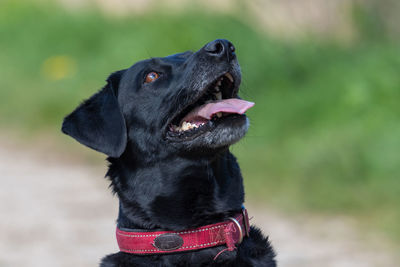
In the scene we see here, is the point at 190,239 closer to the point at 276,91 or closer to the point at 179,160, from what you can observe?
the point at 179,160

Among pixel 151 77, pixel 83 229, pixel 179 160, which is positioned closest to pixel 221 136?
pixel 179 160

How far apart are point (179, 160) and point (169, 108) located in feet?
0.86

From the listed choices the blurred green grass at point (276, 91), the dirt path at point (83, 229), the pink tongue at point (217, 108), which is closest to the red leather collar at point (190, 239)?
the pink tongue at point (217, 108)

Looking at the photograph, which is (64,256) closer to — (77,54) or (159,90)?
(159,90)

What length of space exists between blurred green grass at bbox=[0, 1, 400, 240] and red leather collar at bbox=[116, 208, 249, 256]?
1018 millimetres

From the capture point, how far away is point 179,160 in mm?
3248

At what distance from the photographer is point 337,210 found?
5512mm

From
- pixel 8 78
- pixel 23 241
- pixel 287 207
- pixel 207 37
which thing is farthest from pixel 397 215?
pixel 8 78

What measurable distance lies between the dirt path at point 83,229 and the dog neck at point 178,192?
1.71 m

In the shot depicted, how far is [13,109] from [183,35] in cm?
265

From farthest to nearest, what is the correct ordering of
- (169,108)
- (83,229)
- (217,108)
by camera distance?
(83,229) < (169,108) < (217,108)

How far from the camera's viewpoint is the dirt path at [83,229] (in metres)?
4.90

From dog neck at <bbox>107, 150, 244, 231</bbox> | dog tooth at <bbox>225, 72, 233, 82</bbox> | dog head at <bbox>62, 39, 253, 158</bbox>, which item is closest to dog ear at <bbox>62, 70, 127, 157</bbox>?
dog head at <bbox>62, 39, 253, 158</bbox>

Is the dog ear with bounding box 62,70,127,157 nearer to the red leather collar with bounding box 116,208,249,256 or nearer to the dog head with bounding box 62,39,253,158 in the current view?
the dog head with bounding box 62,39,253,158
